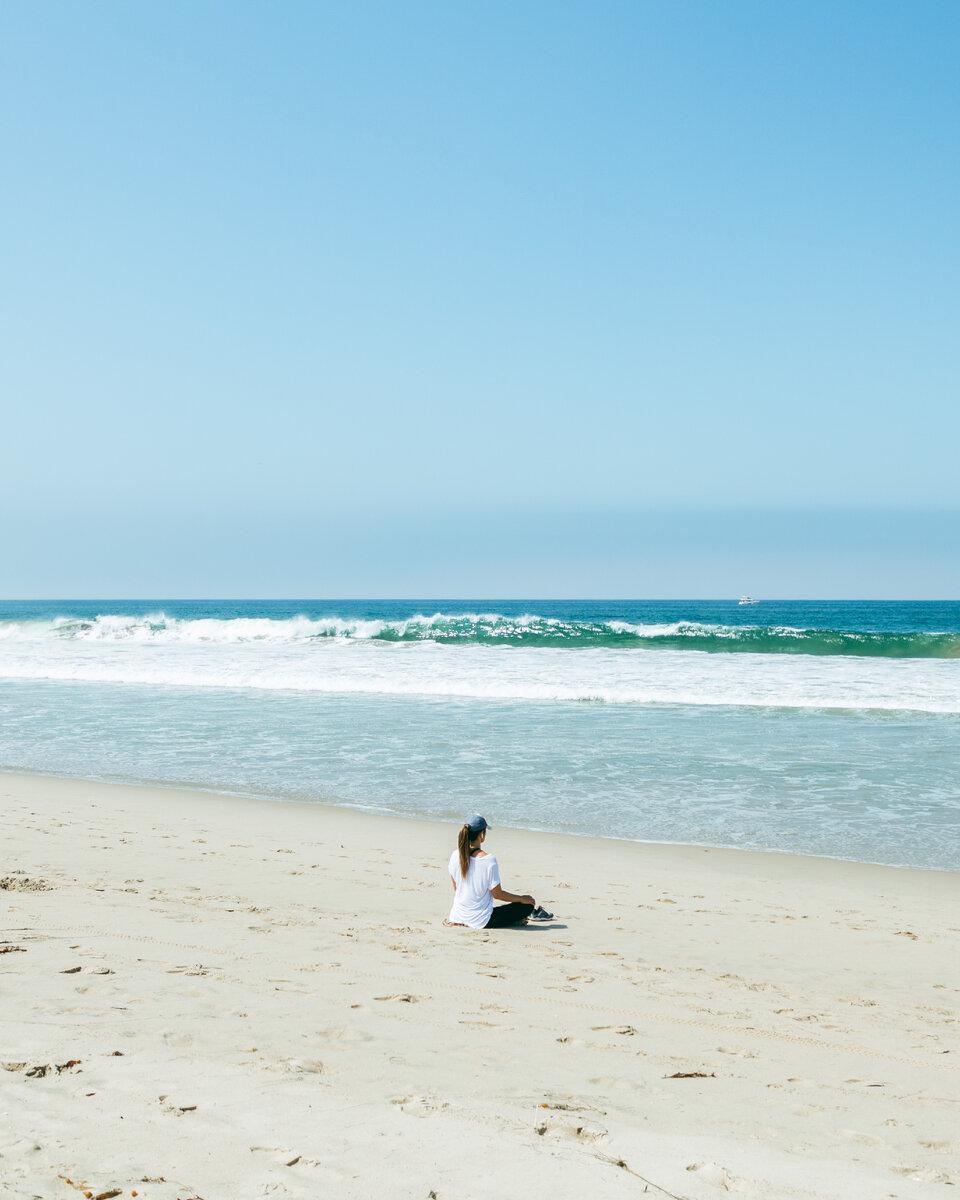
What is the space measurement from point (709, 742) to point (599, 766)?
2669mm

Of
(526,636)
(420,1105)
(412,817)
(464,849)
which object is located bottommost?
(412,817)

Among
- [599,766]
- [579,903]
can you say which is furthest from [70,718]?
[579,903]

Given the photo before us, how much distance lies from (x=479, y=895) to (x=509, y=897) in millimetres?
226

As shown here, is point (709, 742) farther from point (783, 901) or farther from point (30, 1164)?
point (30, 1164)

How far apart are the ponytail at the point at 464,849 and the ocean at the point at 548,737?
303 cm

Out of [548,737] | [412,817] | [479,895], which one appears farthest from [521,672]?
[479,895]

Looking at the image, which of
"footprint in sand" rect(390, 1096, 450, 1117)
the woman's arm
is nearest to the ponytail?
the woman's arm

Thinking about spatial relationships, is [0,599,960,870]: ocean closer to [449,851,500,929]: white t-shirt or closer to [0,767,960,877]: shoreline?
[0,767,960,877]: shoreline

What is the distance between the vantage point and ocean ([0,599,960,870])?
1005 centimetres

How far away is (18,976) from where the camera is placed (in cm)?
461

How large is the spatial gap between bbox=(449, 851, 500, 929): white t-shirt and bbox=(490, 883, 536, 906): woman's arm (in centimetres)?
4

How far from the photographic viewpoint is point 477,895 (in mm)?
6441

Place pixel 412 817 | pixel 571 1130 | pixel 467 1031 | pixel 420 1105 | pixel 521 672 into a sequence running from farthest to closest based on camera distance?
pixel 521 672, pixel 412 817, pixel 467 1031, pixel 420 1105, pixel 571 1130

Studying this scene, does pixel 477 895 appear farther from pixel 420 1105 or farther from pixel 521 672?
pixel 521 672
